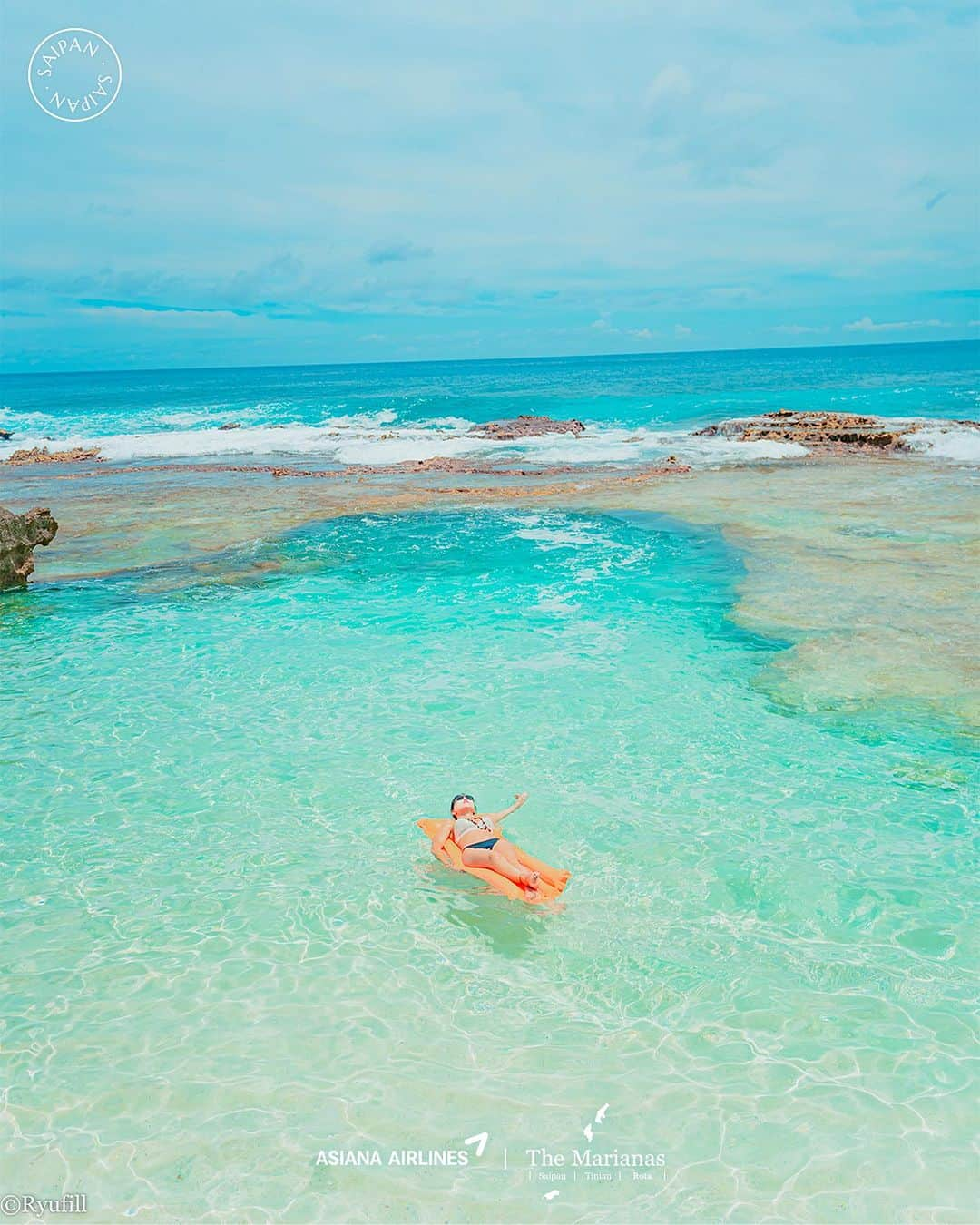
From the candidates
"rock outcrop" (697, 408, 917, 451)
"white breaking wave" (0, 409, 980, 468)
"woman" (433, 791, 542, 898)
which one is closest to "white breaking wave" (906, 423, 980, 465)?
"white breaking wave" (0, 409, 980, 468)

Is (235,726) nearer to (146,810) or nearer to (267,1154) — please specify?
(146,810)

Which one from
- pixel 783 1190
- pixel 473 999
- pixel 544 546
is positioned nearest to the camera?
pixel 783 1190

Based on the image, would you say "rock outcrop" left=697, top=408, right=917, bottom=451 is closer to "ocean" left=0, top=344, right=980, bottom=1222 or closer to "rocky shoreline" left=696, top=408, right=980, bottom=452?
"rocky shoreline" left=696, top=408, right=980, bottom=452

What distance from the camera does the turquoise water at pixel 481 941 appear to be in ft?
18.2

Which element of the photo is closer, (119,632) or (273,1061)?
(273,1061)

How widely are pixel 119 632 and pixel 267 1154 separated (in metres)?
11.4

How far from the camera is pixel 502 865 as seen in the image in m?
7.71

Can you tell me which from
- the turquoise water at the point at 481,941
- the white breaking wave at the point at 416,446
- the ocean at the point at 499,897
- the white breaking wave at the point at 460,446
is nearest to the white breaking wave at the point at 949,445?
the white breaking wave at the point at 460,446

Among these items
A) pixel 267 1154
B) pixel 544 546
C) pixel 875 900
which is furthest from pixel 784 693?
pixel 544 546

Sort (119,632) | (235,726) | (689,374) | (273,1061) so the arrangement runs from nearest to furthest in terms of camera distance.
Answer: (273,1061), (235,726), (119,632), (689,374)

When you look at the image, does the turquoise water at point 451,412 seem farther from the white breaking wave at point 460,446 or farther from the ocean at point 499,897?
the ocean at point 499,897

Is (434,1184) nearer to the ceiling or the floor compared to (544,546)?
nearer to the floor

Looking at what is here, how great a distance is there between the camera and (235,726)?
38.2 feet

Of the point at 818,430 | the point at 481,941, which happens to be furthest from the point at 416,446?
the point at 481,941
